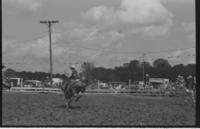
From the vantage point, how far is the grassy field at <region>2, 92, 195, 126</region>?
35.2 feet

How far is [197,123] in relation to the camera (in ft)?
33.6

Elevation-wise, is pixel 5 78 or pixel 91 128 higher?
pixel 5 78

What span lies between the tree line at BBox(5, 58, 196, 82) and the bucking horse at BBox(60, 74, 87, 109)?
29 centimetres

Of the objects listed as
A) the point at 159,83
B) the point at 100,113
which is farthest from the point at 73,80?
the point at 159,83

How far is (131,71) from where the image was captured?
12.3 meters

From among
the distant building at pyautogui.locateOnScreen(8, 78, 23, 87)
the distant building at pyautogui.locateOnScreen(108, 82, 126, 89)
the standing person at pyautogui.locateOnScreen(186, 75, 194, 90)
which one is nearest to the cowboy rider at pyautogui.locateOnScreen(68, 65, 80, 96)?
the distant building at pyautogui.locateOnScreen(108, 82, 126, 89)

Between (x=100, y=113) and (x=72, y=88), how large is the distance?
1.32 m

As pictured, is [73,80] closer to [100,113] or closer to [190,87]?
[100,113]

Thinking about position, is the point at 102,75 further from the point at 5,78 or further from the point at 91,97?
the point at 5,78

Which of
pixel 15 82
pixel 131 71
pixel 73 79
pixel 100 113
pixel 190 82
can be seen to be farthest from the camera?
pixel 15 82

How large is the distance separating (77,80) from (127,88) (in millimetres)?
1556

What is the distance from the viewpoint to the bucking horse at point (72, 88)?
12.6 m

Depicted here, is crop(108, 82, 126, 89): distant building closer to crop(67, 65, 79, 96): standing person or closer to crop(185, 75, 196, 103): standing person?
crop(67, 65, 79, 96): standing person

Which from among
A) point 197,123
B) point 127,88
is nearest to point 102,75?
point 127,88
